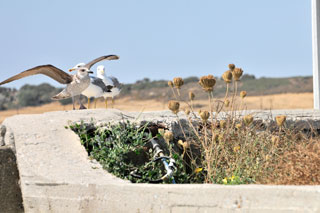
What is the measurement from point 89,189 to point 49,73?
2.58m

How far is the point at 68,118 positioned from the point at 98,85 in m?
1.32

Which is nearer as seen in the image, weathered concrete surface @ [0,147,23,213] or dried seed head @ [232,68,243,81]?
dried seed head @ [232,68,243,81]

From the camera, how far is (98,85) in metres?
6.35

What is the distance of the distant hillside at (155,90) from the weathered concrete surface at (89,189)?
16221 mm

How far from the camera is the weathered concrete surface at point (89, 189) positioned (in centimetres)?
305

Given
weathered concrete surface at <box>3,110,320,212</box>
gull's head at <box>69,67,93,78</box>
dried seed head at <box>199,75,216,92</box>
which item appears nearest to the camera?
weathered concrete surface at <box>3,110,320,212</box>

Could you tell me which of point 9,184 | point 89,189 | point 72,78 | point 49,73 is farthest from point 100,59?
point 89,189

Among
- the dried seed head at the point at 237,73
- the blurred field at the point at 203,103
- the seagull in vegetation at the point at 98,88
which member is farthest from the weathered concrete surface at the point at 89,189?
the blurred field at the point at 203,103

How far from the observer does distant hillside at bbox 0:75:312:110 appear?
22.2 m

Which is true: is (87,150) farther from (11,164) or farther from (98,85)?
(98,85)

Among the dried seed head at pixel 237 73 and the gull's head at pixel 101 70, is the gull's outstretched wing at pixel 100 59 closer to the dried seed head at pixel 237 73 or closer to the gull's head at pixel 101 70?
the gull's head at pixel 101 70

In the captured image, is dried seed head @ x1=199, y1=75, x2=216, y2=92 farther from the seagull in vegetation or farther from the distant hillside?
the distant hillside

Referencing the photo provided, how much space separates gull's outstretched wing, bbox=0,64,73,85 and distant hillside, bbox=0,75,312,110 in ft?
49.1

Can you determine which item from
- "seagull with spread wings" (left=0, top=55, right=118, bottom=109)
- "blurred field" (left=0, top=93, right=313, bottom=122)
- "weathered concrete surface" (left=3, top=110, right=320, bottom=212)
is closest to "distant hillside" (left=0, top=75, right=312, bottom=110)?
"blurred field" (left=0, top=93, right=313, bottom=122)
